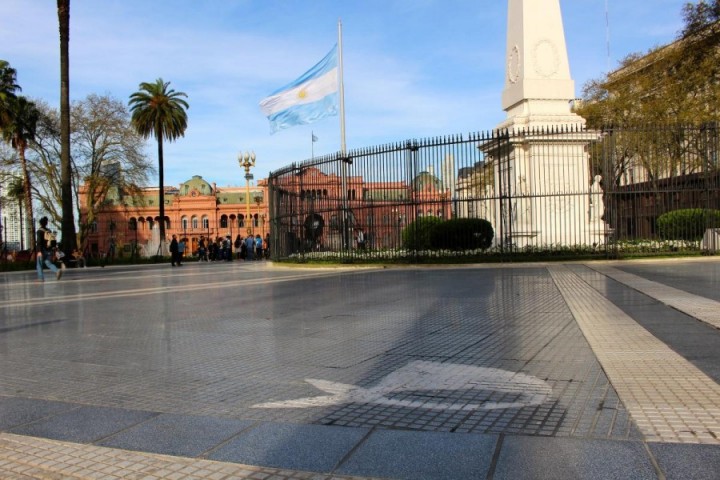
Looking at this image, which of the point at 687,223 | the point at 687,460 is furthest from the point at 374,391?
the point at 687,223

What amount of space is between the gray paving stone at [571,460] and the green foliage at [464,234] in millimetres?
14742

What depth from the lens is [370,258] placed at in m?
18.4

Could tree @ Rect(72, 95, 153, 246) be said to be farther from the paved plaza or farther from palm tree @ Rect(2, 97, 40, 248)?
the paved plaza

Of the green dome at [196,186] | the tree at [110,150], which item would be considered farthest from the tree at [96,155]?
the green dome at [196,186]

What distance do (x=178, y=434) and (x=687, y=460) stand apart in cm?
254

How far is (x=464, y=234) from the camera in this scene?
17688 mm

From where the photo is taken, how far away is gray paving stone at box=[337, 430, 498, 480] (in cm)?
269

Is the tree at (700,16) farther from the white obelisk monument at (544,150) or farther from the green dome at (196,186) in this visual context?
the green dome at (196,186)

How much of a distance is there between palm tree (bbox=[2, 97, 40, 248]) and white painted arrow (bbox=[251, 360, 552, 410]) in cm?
3830

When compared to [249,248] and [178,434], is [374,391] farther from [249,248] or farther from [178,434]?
[249,248]

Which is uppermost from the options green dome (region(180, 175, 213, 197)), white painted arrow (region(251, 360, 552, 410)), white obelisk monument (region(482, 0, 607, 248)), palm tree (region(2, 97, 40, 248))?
green dome (region(180, 175, 213, 197))

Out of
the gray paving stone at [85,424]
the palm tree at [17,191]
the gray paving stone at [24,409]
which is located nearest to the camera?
the gray paving stone at [85,424]

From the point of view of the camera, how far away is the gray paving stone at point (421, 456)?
2.69m

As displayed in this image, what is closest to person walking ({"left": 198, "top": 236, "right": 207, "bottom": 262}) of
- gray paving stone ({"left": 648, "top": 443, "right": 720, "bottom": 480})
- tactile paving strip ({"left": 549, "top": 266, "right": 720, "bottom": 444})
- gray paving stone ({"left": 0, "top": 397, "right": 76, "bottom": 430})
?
tactile paving strip ({"left": 549, "top": 266, "right": 720, "bottom": 444})
